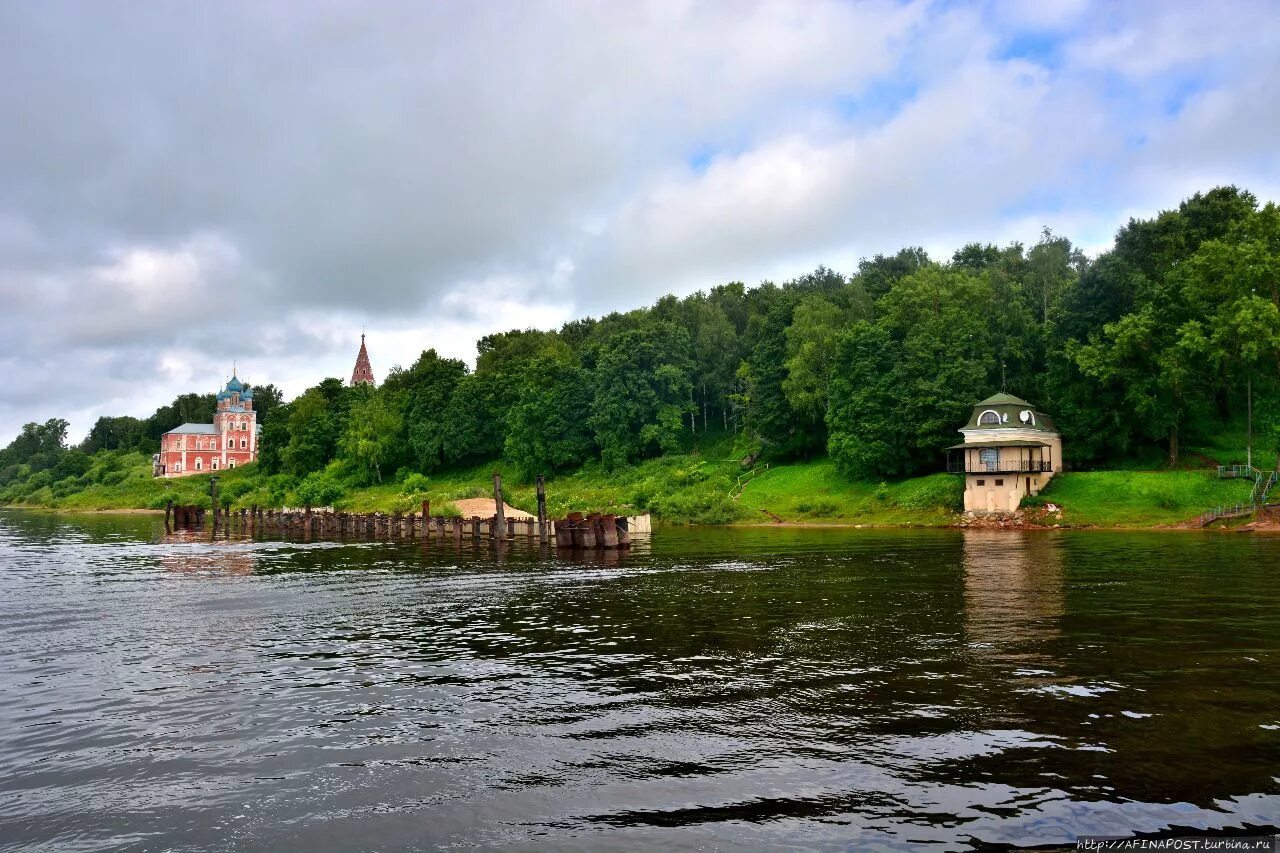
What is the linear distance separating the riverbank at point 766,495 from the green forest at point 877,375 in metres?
1.25

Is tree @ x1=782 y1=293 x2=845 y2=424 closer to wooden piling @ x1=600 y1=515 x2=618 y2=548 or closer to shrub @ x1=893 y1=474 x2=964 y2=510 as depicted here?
shrub @ x1=893 y1=474 x2=964 y2=510

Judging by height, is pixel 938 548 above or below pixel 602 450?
below

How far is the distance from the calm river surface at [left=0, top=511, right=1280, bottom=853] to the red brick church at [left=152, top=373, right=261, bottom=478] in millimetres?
160101

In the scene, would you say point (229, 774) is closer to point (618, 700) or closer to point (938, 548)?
point (618, 700)

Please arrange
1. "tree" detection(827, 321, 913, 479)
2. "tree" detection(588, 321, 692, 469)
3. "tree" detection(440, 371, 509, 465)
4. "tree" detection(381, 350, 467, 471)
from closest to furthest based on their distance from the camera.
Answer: "tree" detection(827, 321, 913, 479) < "tree" detection(588, 321, 692, 469) < "tree" detection(440, 371, 509, 465) < "tree" detection(381, 350, 467, 471)

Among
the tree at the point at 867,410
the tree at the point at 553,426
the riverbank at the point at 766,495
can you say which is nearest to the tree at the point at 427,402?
the riverbank at the point at 766,495

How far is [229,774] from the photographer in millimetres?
12094

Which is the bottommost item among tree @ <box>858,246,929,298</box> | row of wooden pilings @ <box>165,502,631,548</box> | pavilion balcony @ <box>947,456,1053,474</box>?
row of wooden pilings @ <box>165,502,631,548</box>

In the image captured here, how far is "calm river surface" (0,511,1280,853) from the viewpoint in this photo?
10.1 metres

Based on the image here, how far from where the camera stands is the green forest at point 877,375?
63750 millimetres

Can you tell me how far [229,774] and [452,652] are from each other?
28.1ft

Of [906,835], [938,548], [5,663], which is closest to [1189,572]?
[938,548]

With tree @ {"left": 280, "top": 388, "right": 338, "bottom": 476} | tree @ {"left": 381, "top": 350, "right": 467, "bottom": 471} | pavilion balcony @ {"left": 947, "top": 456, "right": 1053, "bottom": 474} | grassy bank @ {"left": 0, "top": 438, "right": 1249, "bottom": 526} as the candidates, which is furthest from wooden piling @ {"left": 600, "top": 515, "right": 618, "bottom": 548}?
tree @ {"left": 280, "top": 388, "right": 338, "bottom": 476}

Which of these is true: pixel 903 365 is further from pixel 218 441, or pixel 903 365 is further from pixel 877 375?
pixel 218 441
